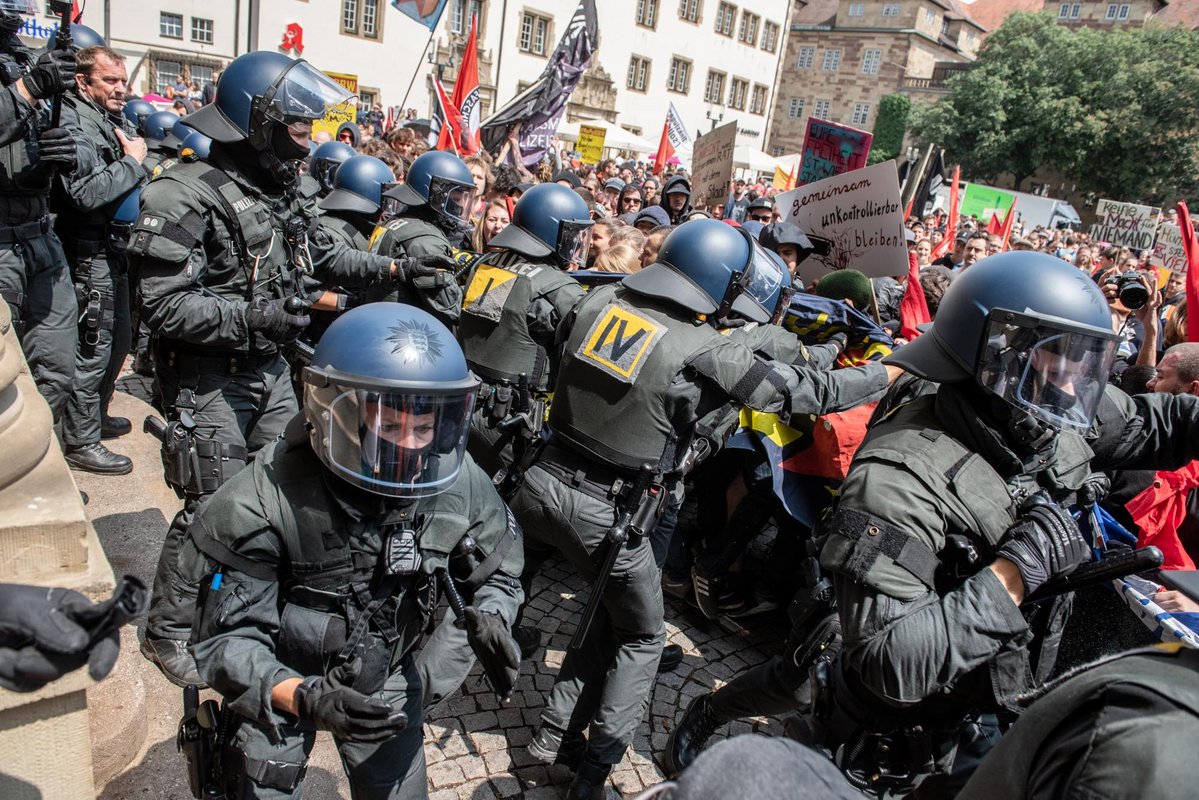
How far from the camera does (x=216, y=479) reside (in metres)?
3.34

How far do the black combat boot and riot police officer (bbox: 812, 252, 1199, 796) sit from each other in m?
0.78

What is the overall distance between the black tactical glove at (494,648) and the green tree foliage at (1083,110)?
3923 centimetres

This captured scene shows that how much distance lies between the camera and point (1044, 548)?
6.41 feet

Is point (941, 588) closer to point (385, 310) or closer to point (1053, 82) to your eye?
point (385, 310)

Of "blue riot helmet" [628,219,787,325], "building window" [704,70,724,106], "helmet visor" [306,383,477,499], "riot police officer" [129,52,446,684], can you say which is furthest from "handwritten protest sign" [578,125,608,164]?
"building window" [704,70,724,106]

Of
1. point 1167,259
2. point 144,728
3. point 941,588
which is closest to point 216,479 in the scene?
point 144,728

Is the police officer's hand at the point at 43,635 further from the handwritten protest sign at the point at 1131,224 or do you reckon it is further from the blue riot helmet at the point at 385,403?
the handwritten protest sign at the point at 1131,224

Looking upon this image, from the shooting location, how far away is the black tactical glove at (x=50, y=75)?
3748 mm

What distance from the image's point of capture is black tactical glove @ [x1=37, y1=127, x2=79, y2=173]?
3863 millimetres

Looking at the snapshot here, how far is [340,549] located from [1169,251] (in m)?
10.1

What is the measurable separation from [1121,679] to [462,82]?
11411 millimetres

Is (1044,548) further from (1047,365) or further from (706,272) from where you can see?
(706,272)

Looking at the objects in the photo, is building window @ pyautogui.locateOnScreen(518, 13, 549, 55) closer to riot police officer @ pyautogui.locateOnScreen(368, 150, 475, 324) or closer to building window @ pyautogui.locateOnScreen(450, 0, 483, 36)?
building window @ pyautogui.locateOnScreen(450, 0, 483, 36)

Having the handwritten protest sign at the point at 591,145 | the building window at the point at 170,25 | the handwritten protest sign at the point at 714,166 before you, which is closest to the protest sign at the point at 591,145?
the handwritten protest sign at the point at 591,145
